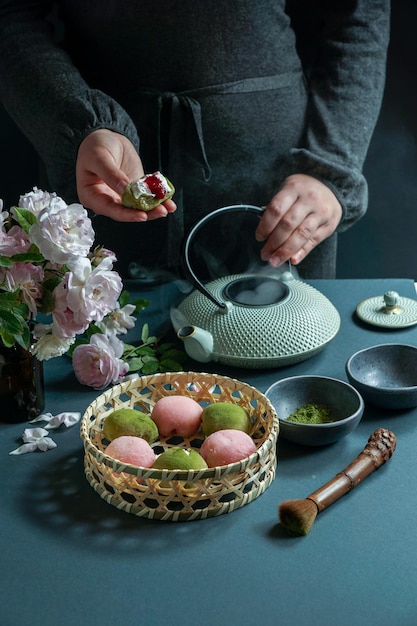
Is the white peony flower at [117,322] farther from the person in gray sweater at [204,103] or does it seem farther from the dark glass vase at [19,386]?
the person in gray sweater at [204,103]

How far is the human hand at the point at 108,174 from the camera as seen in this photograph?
1314 mm

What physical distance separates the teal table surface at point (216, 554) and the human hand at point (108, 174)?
A: 42 centimetres

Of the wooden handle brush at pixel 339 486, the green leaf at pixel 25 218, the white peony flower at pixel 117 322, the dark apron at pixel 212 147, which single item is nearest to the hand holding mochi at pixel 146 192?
the white peony flower at pixel 117 322

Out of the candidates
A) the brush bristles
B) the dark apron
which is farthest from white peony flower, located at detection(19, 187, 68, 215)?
the dark apron

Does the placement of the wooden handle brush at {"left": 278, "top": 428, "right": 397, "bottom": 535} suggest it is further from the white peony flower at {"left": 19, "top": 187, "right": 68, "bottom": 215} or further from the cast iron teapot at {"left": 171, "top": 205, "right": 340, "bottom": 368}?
the white peony flower at {"left": 19, "top": 187, "right": 68, "bottom": 215}

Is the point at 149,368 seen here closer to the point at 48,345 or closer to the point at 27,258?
the point at 48,345

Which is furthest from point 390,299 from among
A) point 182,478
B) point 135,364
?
point 182,478

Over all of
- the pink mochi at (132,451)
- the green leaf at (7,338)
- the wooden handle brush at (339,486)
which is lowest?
the wooden handle brush at (339,486)

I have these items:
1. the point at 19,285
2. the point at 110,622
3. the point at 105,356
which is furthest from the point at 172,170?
the point at 110,622

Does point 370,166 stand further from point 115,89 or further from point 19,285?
point 19,285

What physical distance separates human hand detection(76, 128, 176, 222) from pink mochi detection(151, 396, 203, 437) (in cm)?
36

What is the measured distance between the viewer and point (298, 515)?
884 millimetres

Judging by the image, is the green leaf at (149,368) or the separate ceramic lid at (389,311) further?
the separate ceramic lid at (389,311)

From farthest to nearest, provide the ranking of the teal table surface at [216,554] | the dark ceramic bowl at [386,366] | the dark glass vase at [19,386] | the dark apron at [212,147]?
the dark apron at [212,147]
the dark ceramic bowl at [386,366]
the dark glass vase at [19,386]
the teal table surface at [216,554]
